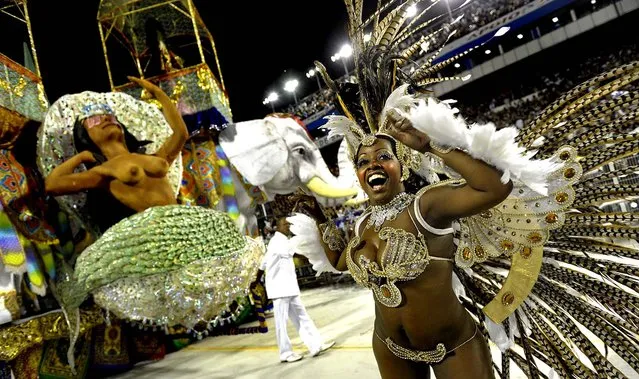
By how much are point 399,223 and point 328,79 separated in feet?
2.35

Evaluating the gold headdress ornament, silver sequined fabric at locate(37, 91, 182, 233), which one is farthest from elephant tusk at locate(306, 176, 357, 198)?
the gold headdress ornament

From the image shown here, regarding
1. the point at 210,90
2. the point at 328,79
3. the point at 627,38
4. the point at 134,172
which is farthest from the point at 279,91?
the point at 328,79

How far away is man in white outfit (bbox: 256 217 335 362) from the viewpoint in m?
3.99

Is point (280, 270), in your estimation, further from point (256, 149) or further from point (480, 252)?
point (480, 252)

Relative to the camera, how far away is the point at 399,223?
1596mm

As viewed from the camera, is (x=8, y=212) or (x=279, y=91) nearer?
(x=8, y=212)

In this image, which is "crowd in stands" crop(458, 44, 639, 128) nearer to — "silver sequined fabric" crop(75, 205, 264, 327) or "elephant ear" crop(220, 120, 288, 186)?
"elephant ear" crop(220, 120, 288, 186)

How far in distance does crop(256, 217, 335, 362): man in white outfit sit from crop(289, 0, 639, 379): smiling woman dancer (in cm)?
241

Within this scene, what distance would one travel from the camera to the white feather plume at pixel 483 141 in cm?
123

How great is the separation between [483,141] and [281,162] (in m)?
3.00

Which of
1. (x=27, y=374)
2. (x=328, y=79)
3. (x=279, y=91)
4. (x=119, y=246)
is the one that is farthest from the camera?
(x=279, y=91)

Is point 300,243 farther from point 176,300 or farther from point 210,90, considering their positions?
point 210,90

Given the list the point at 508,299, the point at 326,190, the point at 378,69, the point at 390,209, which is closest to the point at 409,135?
the point at 390,209

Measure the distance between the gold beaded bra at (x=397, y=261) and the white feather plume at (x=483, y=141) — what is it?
13.8 inches
